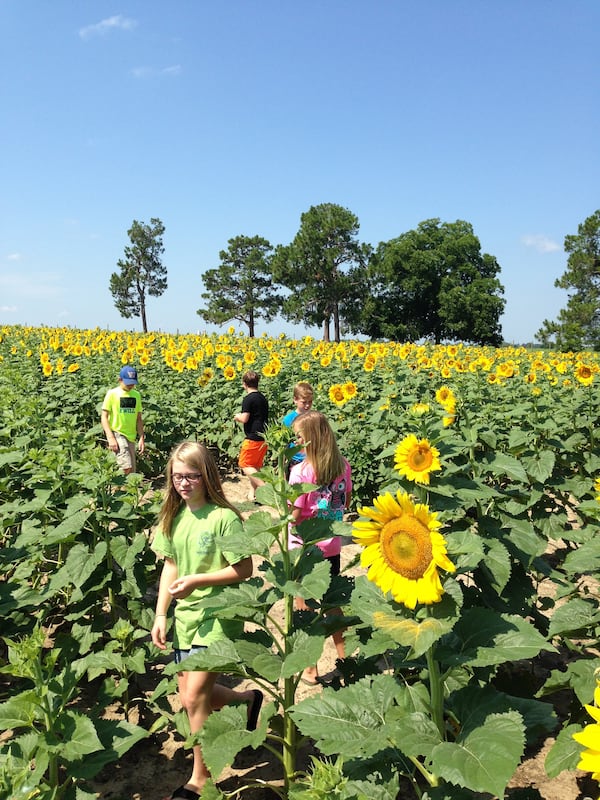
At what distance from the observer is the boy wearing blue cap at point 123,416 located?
689cm

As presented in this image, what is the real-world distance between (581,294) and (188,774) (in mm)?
47861

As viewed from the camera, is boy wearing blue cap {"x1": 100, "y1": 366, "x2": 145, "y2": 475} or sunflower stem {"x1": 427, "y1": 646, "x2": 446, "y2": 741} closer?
sunflower stem {"x1": 427, "y1": 646, "x2": 446, "y2": 741}

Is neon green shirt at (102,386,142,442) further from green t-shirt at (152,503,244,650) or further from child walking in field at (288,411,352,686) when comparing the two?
green t-shirt at (152,503,244,650)

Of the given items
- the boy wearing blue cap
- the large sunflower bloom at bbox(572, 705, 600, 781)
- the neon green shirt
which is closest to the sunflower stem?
the large sunflower bloom at bbox(572, 705, 600, 781)

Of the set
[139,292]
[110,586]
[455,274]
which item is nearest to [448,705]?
[110,586]

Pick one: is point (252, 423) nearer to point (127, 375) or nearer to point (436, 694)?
point (127, 375)

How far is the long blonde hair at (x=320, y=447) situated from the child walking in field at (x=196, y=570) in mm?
888

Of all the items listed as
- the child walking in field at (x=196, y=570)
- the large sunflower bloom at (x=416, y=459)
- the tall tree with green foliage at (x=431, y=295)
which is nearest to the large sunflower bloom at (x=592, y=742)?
the large sunflower bloom at (x=416, y=459)

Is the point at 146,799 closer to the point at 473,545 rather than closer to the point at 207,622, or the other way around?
the point at 207,622

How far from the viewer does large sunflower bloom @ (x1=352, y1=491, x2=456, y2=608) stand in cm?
161

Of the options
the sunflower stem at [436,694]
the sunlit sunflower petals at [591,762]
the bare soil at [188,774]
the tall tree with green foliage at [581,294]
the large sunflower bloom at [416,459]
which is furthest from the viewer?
the tall tree with green foliage at [581,294]

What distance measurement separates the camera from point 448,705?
80.2 inches

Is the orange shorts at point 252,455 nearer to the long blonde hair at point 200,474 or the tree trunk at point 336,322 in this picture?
the long blonde hair at point 200,474

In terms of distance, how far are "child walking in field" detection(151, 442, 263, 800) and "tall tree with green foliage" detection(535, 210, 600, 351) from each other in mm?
40154
